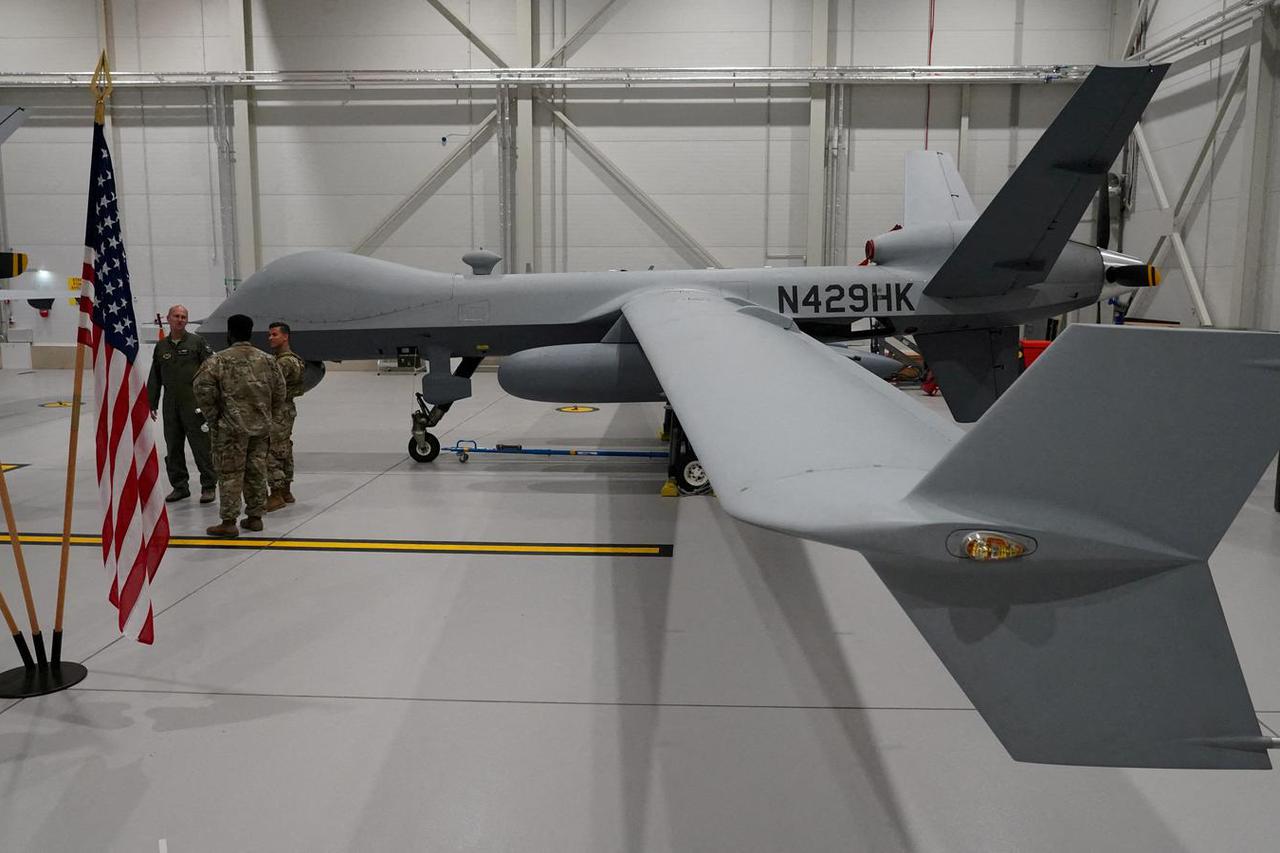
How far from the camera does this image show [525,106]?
1836 cm

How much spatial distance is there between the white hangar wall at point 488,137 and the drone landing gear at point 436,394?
9846mm

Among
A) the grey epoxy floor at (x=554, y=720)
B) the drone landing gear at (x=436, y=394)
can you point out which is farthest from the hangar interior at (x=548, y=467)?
the drone landing gear at (x=436, y=394)

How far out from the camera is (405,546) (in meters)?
6.58

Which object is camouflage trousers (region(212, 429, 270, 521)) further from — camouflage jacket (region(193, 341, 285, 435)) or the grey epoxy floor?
the grey epoxy floor

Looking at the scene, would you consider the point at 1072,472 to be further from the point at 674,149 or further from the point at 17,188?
the point at 17,188

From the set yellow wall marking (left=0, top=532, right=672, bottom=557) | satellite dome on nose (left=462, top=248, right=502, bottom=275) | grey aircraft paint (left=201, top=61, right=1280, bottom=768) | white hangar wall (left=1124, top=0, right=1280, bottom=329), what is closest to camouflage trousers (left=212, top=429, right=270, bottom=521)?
yellow wall marking (left=0, top=532, right=672, bottom=557)

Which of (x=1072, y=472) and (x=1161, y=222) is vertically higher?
(x=1161, y=222)

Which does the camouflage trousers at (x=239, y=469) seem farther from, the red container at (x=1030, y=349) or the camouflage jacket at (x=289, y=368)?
the red container at (x=1030, y=349)

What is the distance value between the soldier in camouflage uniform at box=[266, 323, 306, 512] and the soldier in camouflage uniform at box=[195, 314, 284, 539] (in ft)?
2.01

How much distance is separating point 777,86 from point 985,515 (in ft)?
59.7

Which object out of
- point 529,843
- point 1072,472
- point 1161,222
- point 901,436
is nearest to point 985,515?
point 1072,472

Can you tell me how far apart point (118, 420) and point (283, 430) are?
11.9 ft

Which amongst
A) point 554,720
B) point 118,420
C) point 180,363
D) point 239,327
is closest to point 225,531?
point 239,327

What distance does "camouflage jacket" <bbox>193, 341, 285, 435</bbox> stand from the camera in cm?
661
